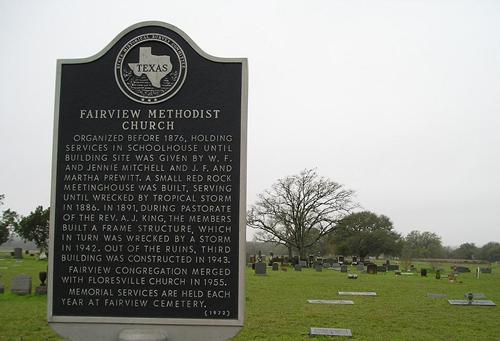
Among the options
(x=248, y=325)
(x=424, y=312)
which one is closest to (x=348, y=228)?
(x=424, y=312)

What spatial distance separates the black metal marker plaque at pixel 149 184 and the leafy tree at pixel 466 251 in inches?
3472

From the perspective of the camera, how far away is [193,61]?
5.92 meters

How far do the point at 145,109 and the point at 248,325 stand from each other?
865 centimetres

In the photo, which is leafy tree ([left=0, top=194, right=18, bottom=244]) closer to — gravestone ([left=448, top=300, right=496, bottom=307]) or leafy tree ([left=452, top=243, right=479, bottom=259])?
gravestone ([left=448, top=300, right=496, bottom=307])

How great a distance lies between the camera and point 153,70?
19.1ft

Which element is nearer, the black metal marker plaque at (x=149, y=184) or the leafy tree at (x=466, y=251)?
the black metal marker plaque at (x=149, y=184)

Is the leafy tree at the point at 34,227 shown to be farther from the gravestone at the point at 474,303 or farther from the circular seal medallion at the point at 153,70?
the circular seal medallion at the point at 153,70

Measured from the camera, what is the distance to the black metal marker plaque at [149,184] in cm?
553

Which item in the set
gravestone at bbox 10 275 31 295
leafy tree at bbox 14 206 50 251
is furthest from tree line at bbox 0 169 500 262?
gravestone at bbox 10 275 31 295

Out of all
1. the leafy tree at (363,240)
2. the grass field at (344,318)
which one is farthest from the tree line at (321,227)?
the grass field at (344,318)

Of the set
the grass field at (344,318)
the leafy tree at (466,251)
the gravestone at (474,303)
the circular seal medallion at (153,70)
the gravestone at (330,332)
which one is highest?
the circular seal medallion at (153,70)

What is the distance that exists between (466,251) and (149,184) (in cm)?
9029

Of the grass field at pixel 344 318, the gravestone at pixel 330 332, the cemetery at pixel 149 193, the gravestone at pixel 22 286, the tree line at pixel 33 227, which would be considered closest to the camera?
the cemetery at pixel 149 193

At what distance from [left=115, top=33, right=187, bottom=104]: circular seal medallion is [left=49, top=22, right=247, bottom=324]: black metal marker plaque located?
12mm
